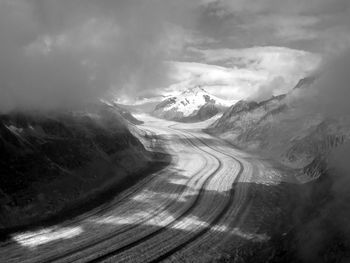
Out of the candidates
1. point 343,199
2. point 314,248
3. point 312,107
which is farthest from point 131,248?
point 312,107

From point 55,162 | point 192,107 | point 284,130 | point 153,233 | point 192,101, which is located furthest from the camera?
point 192,101

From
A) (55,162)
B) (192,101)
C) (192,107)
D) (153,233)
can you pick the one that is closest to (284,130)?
(55,162)

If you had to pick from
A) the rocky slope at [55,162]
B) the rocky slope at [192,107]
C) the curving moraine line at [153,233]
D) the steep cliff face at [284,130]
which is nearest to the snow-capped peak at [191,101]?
the rocky slope at [192,107]

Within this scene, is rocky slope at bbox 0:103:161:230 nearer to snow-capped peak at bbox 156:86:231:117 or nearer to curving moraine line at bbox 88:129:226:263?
curving moraine line at bbox 88:129:226:263

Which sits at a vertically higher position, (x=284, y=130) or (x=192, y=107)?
(x=192, y=107)

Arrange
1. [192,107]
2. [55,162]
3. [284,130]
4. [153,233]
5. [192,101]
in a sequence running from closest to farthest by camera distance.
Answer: [153,233], [55,162], [284,130], [192,107], [192,101]

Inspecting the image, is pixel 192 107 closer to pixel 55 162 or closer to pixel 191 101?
pixel 191 101

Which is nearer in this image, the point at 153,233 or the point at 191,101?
the point at 153,233
